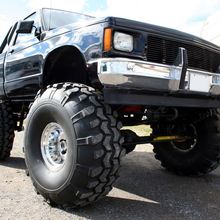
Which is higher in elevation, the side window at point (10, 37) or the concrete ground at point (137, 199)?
the side window at point (10, 37)

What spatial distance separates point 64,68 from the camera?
4051 millimetres

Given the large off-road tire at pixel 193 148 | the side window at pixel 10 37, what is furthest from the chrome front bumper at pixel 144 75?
the side window at pixel 10 37

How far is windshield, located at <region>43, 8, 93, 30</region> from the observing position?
472 centimetres

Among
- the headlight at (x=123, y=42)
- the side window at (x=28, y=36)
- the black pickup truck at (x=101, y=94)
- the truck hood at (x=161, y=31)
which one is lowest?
the black pickup truck at (x=101, y=94)

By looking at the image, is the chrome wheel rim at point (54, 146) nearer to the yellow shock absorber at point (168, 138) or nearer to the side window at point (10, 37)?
the yellow shock absorber at point (168, 138)

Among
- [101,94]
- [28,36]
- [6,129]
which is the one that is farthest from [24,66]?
[101,94]

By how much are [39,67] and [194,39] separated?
1762 mm

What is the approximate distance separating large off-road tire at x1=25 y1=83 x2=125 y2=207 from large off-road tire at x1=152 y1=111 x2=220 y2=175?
1.81 m

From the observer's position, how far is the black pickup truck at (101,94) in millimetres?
3041

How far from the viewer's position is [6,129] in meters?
5.36

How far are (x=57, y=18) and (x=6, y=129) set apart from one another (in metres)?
1.78

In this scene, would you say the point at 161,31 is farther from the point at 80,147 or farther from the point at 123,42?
the point at 80,147

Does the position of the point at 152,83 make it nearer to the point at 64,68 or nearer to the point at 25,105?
the point at 64,68

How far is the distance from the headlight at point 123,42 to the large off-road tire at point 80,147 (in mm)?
457
